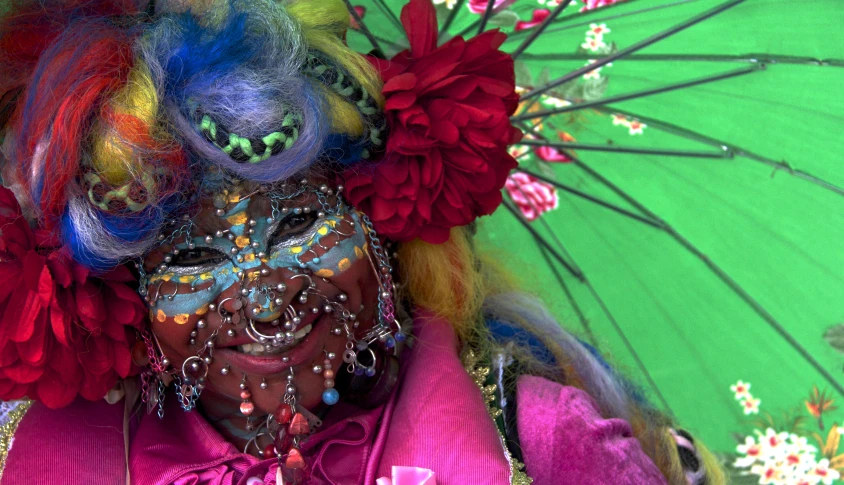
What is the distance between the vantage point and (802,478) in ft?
6.89

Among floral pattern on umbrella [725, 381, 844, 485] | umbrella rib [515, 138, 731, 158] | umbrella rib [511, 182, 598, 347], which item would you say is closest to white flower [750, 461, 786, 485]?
floral pattern on umbrella [725, 381, 844, 485]

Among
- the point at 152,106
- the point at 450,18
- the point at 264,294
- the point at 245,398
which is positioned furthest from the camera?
the point at 450,18

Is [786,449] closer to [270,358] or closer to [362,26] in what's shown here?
[270,358]

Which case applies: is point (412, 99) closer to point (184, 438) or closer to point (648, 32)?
point (648, 32)

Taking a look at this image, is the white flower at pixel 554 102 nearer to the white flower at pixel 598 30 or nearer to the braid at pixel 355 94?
the white flower at pixel 598 30

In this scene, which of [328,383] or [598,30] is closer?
[328,383]

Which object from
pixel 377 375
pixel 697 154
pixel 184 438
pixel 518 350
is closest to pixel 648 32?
pixel 697 154

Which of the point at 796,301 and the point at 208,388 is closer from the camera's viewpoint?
the point at 208,388

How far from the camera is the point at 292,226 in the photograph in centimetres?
161

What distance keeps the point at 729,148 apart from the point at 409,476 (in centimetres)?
110

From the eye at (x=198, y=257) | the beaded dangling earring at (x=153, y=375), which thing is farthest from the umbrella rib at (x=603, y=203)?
the beaded dangling earring at (x=153, y=375)

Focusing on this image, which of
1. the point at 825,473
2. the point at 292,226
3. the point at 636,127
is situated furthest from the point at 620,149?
the point at 825,473

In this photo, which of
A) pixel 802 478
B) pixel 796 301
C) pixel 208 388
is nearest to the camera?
pixel 208 388

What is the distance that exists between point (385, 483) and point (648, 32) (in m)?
1.20
